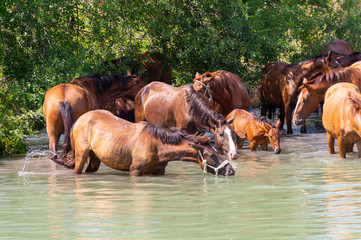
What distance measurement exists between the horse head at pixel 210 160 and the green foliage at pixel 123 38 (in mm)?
6288

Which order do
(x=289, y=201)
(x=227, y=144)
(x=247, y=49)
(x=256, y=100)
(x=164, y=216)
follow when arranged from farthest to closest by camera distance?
(x=256, y=100)
(x=247, y=49)
(x=227, y=144)
(x=289, y=201)
(x=164, y=216)

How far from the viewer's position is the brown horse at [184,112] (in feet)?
39.3

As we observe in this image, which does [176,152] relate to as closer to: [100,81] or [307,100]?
[100,81]

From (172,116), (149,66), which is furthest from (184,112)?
(149,66)

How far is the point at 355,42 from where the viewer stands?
27219mm

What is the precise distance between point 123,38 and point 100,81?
301cm

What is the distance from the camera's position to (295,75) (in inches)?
797

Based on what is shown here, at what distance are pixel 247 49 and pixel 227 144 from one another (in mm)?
7482

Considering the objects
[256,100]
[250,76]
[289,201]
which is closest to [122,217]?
[289,201]

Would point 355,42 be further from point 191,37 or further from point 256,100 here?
point 191,37

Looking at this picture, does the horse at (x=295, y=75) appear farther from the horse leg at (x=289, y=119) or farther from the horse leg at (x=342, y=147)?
the horse leg at (x=342, y=147)

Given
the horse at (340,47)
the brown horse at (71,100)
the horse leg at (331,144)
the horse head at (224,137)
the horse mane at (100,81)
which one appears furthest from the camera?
the horse at (340,47)

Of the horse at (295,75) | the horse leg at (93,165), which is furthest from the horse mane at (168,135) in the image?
the horse at (295,75)

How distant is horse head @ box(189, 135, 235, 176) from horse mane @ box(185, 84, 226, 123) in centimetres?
145
